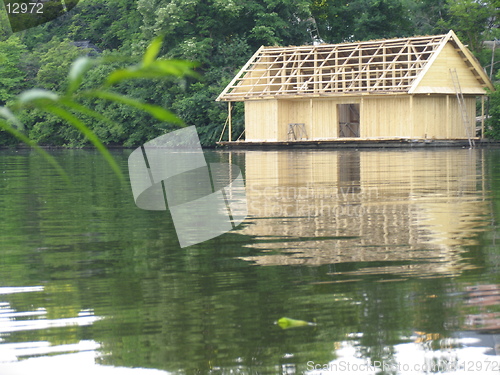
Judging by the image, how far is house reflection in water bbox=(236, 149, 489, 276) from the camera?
754 cm

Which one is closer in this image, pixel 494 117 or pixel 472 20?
pixel 494 117

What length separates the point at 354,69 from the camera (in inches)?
1880

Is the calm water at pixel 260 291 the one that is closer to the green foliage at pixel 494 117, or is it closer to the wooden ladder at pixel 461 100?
the wooden ladder at pixel 461 100

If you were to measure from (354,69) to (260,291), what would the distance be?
4285 cm

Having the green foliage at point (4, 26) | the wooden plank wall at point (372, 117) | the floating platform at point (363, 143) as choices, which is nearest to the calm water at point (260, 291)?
the floating platform at point (363, 143)

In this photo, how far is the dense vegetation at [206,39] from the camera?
171 ft

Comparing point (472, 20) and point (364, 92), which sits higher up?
point (472, 20)

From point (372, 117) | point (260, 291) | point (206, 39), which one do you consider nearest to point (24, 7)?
point (206, 39)

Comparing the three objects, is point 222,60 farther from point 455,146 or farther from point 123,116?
point 455,146

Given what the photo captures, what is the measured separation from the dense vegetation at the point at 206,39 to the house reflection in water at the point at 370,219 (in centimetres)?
3337

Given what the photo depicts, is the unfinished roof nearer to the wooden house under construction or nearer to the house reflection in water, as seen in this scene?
the wooden house under construction

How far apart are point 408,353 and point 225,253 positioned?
4022 millimetres

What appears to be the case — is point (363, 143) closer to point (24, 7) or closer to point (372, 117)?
point (372, 117)

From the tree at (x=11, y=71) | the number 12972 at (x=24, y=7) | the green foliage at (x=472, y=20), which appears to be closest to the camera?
the green foliage at (x=472, y=20)
